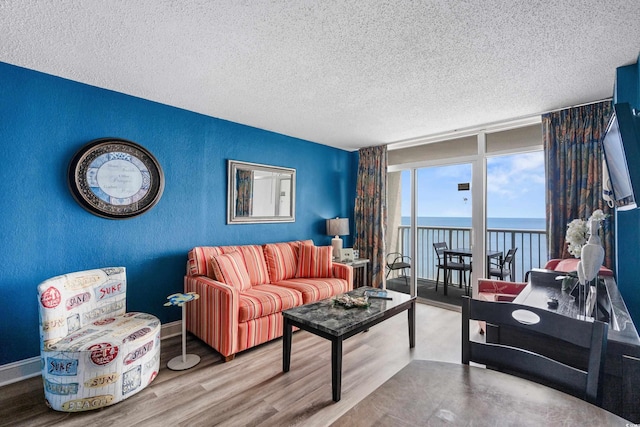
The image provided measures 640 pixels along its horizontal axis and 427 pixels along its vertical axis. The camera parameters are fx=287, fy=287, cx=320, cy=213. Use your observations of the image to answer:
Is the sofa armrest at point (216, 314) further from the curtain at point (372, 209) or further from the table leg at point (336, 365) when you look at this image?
the curtain at point (372, 209)

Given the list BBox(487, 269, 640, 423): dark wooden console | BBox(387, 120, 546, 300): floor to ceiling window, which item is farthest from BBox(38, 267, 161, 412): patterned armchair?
BBox(387, 120, 546, 300): floor to ceiling window

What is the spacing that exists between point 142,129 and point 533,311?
11.2ft

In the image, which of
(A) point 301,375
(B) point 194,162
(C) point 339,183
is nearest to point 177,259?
(B) point 194,162

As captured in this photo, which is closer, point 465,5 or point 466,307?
point 466,307

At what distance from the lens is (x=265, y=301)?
281 cm

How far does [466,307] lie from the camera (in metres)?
1.19

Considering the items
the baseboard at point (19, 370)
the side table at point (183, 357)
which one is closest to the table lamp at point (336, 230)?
the side table at point (183, 357)

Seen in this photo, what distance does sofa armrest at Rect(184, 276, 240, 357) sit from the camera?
2531 millimetres

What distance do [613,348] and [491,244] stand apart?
3.55m

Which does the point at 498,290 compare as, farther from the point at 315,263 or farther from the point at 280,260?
the point at 280,260

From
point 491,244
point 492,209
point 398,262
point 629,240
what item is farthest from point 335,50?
point 491,244

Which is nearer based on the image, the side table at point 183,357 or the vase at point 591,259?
the vase at point 591,259

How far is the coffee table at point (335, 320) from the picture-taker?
2.00 meters

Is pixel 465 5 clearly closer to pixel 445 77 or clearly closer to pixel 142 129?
pixel 445 77
